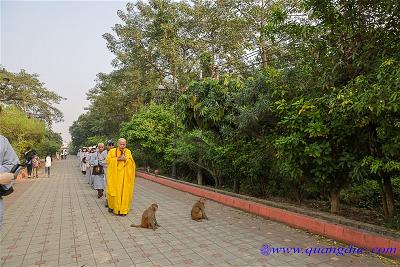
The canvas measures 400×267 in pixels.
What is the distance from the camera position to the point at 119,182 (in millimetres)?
8133

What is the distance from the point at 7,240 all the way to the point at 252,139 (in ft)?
19.9

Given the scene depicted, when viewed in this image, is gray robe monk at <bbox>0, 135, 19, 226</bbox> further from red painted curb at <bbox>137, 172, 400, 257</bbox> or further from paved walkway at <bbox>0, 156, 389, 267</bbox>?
red painted curb at <bbox>137, 172, 400, 257</bbox>

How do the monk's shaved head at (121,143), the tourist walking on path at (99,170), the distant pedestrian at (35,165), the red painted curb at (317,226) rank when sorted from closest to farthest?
1. the red painted curb at (317,226)
2. the monk's shaved head at (121,143)
3. the tourist walking on path at (99,170)
4. the distant pedestrian at (35,165)

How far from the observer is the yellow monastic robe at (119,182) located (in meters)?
8.01

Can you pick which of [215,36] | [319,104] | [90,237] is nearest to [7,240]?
[90,237]

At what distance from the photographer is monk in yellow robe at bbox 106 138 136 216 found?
8008mm

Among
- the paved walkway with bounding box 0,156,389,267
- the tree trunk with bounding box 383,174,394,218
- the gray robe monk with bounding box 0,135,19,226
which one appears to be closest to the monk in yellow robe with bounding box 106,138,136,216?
the paved walkway with bounding box 0,156,389,267

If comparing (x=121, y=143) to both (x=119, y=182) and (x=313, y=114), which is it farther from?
(x=313, y=114)

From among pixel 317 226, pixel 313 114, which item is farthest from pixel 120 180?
pixel 313 114

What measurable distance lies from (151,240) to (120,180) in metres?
2.77

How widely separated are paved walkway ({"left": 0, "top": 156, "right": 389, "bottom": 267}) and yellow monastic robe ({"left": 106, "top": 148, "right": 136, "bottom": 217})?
0.29m

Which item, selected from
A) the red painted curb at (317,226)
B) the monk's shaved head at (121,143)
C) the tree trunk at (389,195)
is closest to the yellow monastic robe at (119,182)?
the monk's shaved head at (121,143)

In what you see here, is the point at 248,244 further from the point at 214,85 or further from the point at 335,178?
the point at 214,85

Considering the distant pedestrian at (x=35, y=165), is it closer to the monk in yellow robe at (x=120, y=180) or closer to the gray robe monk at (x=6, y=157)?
the monk in yellow robe at (x=120, y=180)
